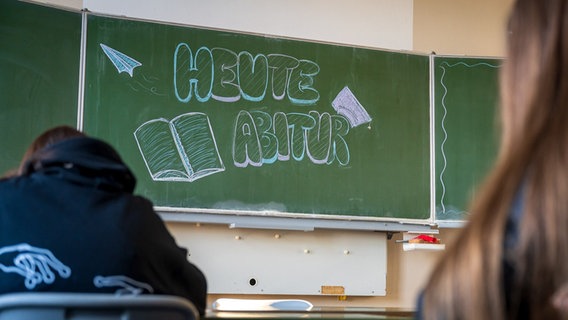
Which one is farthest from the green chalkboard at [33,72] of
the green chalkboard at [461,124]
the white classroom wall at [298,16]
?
the green chalkboard at [461,124]

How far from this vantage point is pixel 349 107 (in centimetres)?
398

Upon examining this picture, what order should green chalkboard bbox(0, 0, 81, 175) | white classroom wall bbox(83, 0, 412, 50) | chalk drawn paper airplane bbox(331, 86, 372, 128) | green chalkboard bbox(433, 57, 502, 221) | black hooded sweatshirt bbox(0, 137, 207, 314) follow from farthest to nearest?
green chalkboard bbox(433, 57, 502, 221) → chalk drawn paper airplane bbox(331, 86, 372, 128) → white classroom wall bbox(83, 0, 412, 50) → green chalkboard bbox(0, 0, 81, 175) → black hooded sweatshirt bbox(0, 137, 207, 314)

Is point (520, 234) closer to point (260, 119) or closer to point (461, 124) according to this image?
point (260, 119)

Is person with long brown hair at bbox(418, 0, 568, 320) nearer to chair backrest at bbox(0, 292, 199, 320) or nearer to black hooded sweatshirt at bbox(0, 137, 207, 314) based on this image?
chair backrest at bbox(0, 292, 199, 320)

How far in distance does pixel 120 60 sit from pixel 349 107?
1.37 m

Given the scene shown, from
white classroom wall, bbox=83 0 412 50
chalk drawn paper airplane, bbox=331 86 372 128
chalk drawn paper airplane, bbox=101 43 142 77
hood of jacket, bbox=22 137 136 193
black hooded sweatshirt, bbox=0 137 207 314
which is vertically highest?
white classroom wall, bbox=83 0 412 50

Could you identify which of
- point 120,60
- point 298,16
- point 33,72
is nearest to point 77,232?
point 33,72

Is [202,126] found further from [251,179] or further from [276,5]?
[276,5]

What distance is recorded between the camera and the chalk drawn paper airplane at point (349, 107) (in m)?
3.96

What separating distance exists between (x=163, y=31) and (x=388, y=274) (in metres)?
2.08

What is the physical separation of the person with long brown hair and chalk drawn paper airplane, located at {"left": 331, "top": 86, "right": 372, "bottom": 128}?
10.7 ft

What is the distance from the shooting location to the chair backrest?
1.08 metres

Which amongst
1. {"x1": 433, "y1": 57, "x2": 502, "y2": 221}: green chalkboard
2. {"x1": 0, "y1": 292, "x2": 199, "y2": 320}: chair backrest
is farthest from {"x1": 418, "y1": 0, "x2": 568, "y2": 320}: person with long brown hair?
{"x1": 433, "y1": 57, "x2": 502, "y2": 221}: green chalkboard

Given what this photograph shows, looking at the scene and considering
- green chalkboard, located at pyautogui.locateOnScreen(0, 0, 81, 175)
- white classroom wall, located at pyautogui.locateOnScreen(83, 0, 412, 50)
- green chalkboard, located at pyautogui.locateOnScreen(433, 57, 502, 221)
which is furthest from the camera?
green chalkboard, located at pyautogui.locateOnScreen(433, 57, 502, 221)
